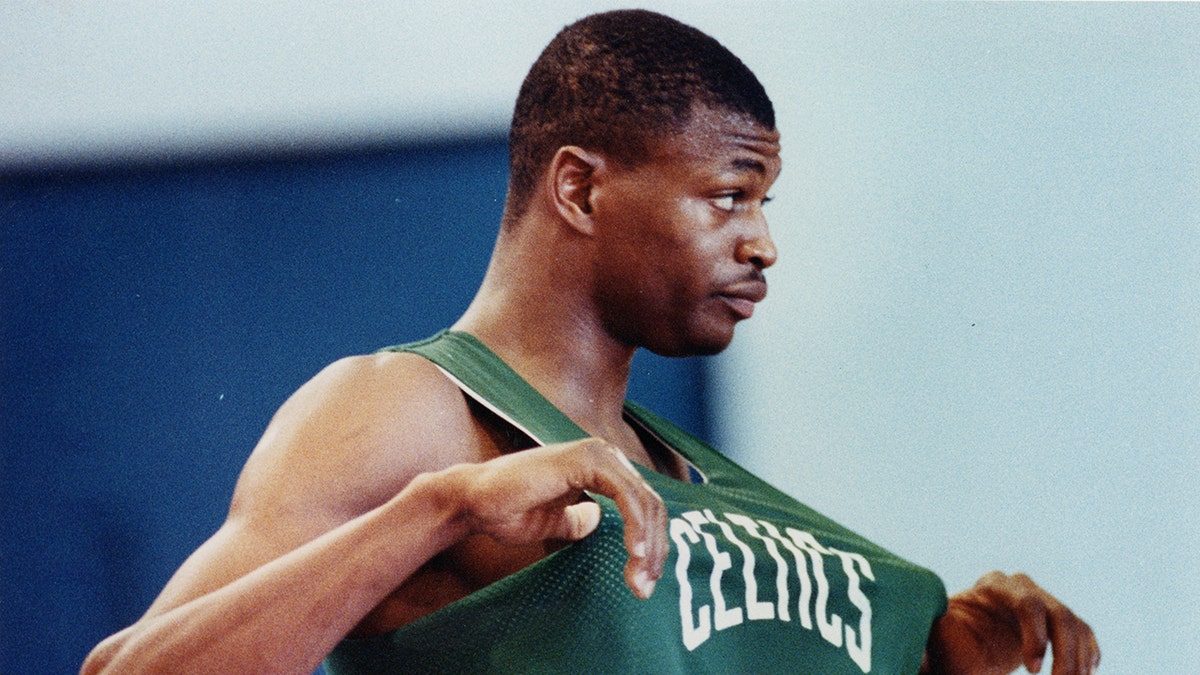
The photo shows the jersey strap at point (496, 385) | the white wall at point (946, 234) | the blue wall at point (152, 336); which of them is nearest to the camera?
the jersey strap at point (496, 385)

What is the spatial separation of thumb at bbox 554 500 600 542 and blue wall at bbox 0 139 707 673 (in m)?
0.72

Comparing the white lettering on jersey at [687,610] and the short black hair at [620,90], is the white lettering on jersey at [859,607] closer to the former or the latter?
the white lettering on jersey at [687,610]

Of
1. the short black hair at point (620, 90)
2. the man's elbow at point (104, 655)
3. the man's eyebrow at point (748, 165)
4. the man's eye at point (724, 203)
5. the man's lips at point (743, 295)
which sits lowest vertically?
the man's elbow at point (104, 655)

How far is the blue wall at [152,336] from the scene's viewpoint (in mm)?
1386

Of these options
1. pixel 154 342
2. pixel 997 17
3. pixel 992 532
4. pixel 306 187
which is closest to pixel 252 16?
pixel 306 187

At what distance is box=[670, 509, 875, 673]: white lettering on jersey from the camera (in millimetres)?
897

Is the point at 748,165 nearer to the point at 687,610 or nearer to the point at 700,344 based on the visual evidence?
the point at 700,344

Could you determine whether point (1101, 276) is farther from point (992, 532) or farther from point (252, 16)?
point (252, 16)

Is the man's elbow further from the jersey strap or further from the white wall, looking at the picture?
the white wall

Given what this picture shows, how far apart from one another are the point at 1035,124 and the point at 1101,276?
0.21 m

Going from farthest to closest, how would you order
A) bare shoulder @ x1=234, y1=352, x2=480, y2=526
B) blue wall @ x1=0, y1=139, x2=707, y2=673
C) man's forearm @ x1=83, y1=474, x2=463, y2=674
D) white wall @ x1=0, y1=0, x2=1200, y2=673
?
white wall @ x1=0, y1=0, x2=1200, y2=673 → blue wall @ x1=0, y1=139, x2=707, y2=673 → bare shoulder @ x1=234, y1=352, x2=480, y2=526 → man's forearm @ x1=83, y1=474, x2=463, y2=674

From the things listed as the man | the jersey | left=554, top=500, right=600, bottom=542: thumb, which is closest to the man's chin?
the man

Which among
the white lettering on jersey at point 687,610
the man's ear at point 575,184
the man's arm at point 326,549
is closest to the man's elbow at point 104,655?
the man's arm at point 326,549

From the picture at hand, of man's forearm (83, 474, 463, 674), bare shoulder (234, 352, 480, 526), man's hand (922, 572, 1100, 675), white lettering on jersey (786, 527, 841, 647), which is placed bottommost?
man's hand (922, 572, 1100, 675)
